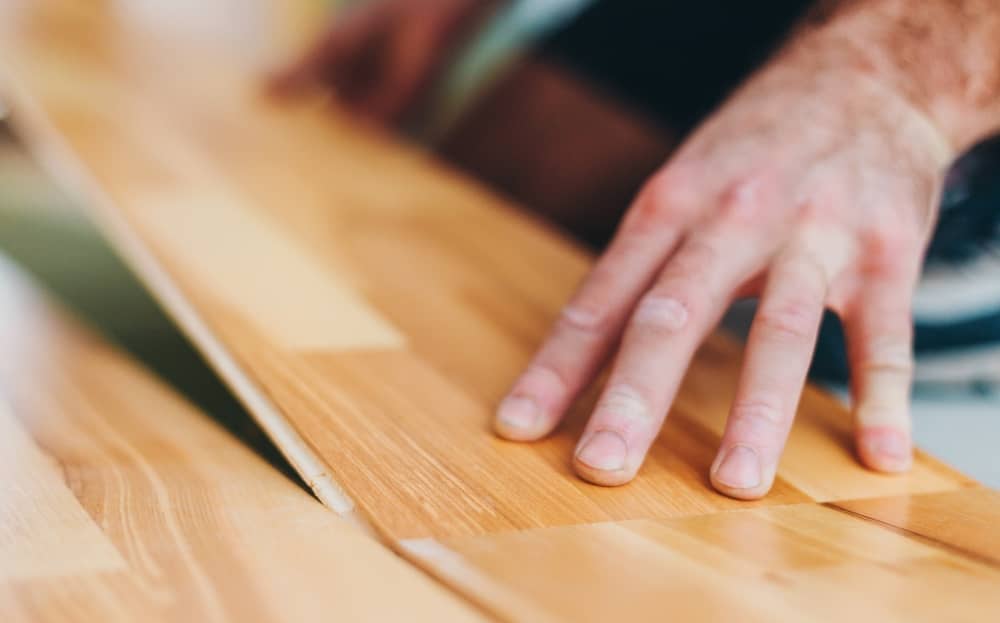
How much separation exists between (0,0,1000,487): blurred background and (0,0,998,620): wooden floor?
0.23ft

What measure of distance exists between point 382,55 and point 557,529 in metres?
1.20

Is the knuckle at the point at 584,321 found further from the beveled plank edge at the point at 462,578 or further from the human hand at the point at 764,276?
the beveled plank edge at the point at 462,578

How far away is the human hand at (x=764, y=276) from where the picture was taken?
21.5 inches

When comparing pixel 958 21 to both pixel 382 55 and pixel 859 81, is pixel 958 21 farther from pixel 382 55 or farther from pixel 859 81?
pixel 382 55

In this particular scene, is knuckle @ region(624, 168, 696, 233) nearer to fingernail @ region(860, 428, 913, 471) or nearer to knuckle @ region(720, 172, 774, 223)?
knuckle @ region(720, 172, 774, 223)

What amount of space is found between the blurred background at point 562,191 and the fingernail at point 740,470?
232 millimetres

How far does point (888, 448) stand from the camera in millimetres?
596

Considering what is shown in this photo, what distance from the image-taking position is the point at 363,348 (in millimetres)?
706

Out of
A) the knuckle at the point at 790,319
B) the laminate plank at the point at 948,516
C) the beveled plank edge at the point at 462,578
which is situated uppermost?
the knuckle at the point at 790,319

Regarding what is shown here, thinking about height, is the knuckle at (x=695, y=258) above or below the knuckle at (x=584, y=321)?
above

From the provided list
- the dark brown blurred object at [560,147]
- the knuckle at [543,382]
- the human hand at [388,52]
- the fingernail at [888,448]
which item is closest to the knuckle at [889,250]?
the fingernail at [888,448]

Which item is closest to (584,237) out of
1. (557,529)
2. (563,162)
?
(563,162)

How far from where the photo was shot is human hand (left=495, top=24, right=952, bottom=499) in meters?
0.55

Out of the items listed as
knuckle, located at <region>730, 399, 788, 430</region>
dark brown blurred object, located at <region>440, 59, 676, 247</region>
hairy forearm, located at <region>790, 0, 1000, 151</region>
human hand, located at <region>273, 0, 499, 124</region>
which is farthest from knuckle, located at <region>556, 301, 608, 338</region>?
human hand, located at <region>273, 0, 499, 124</region>
